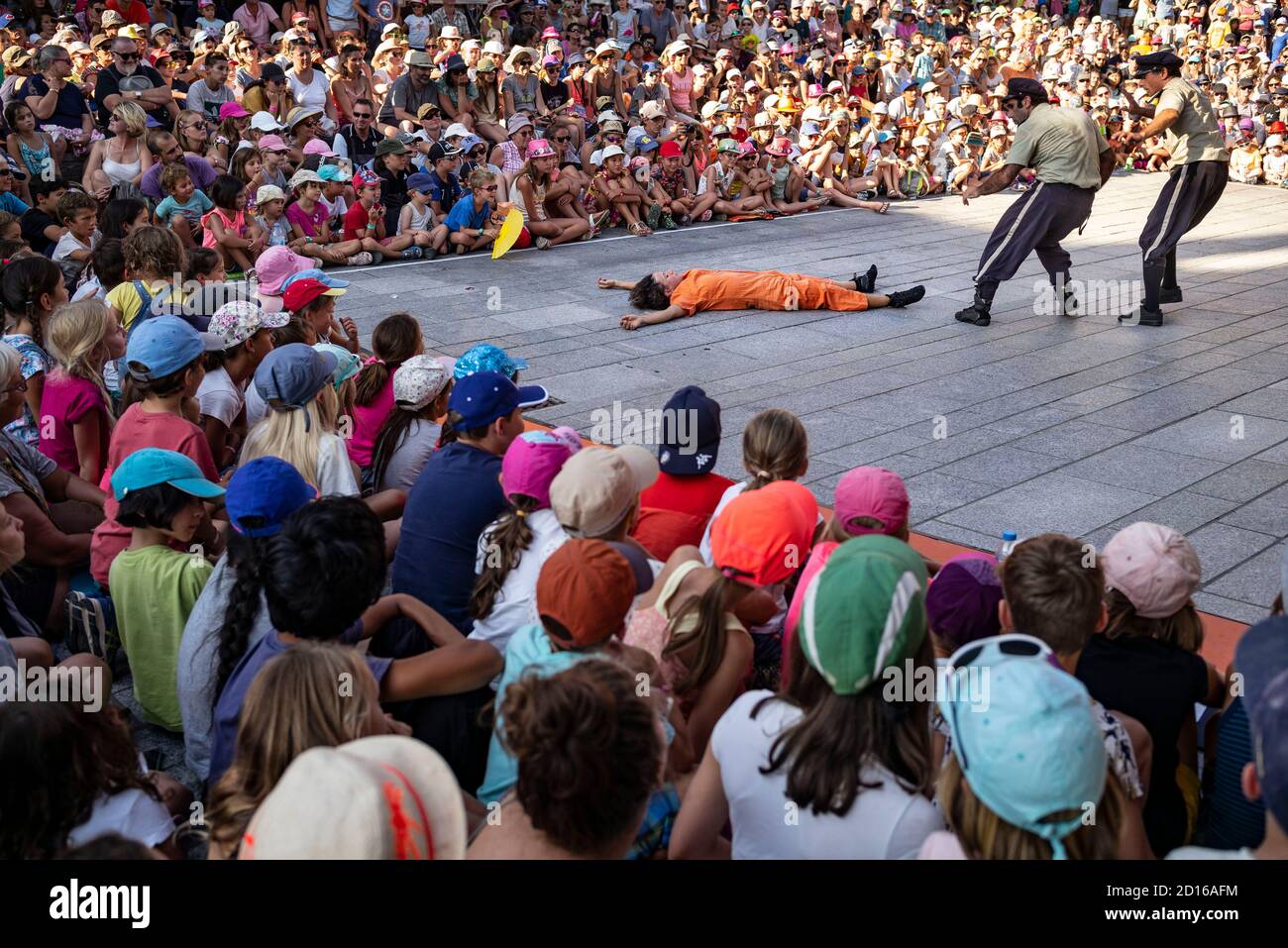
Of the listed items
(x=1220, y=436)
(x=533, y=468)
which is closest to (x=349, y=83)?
(x=1220, y=436)

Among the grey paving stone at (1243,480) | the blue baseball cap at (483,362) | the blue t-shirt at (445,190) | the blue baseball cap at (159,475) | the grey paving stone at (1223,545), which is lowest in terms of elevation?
the grey paving stone at (1223,545)

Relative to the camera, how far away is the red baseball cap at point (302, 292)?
545 cm

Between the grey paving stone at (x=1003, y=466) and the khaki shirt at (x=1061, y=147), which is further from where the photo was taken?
the khaki shirt at (x=1061, y=147)

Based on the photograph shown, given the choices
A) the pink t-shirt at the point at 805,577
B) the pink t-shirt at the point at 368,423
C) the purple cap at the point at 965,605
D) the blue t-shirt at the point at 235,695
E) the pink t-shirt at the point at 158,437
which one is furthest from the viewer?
the pink t-shirt at the point at 368,423

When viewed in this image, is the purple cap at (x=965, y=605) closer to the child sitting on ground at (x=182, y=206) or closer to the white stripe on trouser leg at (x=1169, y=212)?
A: the white stripe on trouser leg at (x=1169, y=212)

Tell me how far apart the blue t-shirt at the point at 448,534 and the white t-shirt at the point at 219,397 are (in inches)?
55.8

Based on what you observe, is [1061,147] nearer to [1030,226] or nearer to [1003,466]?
[1030,226]

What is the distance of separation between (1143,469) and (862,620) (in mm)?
3967

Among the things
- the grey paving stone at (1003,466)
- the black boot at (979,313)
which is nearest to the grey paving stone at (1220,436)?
the grey paving stone at (1003,466)

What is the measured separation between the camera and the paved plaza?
5121 mm

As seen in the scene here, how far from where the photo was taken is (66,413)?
Result: 427 cm

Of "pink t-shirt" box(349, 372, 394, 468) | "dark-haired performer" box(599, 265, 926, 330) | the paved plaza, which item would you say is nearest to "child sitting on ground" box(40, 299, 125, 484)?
"pink t-shirt" box(349, 372, 394, 468)

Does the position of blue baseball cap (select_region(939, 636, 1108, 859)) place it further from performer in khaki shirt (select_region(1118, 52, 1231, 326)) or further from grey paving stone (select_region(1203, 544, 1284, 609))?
performer in khaki shirt (select_region(1118, 52, 1231, 326))
